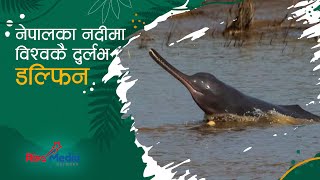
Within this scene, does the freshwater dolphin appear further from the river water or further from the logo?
the logo

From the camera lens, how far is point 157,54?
371 inches

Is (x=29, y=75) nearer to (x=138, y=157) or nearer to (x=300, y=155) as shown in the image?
(x=138, y=157)

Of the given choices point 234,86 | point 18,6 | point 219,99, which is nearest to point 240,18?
point 234,86

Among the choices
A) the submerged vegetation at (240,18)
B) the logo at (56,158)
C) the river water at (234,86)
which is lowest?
the logo at (56,158)

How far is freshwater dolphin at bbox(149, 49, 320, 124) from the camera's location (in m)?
9.45

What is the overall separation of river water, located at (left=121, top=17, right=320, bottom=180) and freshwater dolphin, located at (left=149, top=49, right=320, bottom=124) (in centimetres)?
7

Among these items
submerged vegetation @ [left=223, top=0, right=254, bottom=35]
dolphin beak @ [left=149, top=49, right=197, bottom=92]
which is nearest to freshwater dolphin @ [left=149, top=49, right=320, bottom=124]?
dolphin beak @ [left=149, top=49, right=197, bottom=92]

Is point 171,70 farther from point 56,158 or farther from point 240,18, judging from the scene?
point 56,158

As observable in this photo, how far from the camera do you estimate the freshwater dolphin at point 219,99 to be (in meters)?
9.45

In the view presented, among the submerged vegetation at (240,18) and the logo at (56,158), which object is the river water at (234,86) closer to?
the submerged vegetation at (240,18)

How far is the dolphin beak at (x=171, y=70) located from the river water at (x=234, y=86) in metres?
0.09

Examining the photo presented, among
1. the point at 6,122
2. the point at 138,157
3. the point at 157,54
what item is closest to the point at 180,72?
the point at 157,54

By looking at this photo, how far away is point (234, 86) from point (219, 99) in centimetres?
20

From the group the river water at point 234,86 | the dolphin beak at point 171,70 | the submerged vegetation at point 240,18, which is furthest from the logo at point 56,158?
the submerged vegetation at point 240,18
